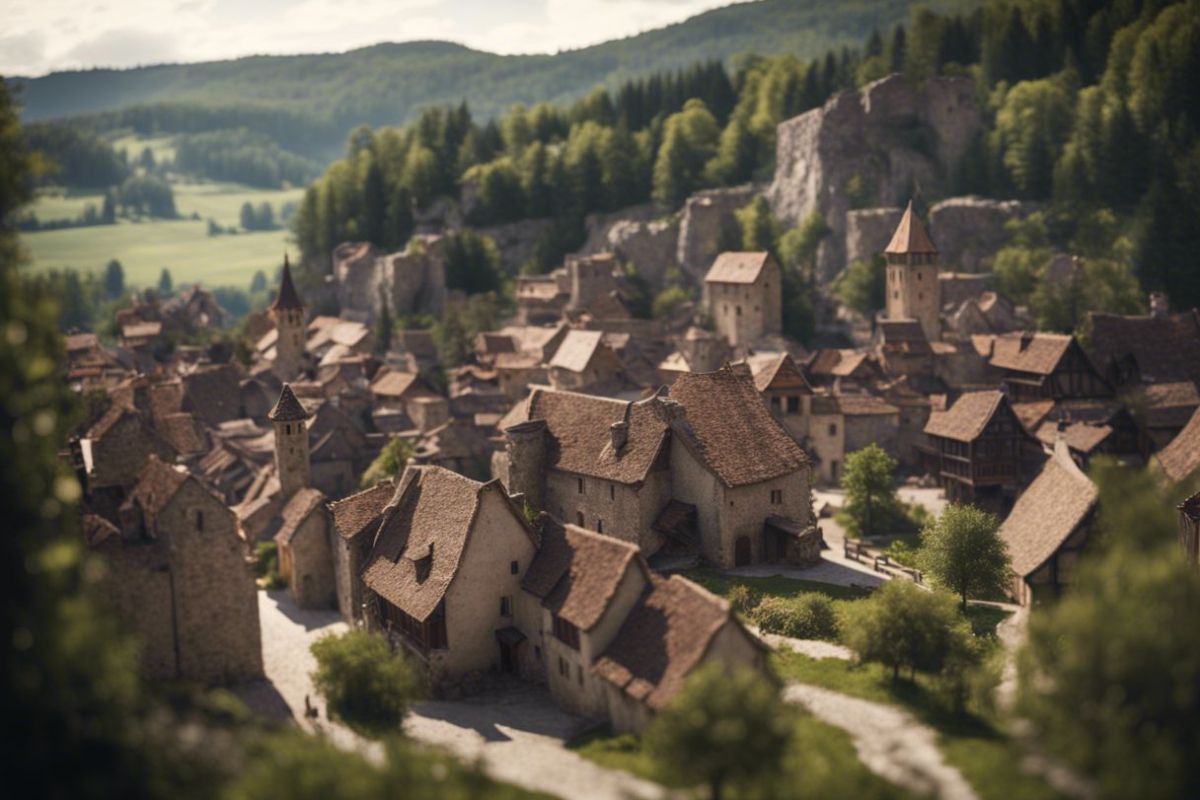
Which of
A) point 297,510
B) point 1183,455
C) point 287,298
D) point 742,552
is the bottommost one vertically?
point 742,552

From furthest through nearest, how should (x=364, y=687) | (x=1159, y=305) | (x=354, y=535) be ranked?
(x=1159, y=305), (x=354, y=535), (x=364, y=687)

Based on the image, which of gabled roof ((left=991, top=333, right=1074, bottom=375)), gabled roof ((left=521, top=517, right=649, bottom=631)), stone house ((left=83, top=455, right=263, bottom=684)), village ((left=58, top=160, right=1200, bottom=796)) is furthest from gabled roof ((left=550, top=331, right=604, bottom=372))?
stone house ((left=83, top=455, right=263, bottom=684))

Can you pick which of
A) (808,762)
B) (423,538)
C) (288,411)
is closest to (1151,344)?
(423,538)

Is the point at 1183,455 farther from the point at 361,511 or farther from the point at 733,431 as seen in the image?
the point at 361,511

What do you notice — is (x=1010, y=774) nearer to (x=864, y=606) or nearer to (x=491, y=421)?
(x=864, y=606)

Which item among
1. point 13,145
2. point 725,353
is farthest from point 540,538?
point 725,353

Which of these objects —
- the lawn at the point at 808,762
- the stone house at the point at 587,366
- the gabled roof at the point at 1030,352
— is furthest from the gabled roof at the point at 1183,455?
the stone house at the point at 587,366
